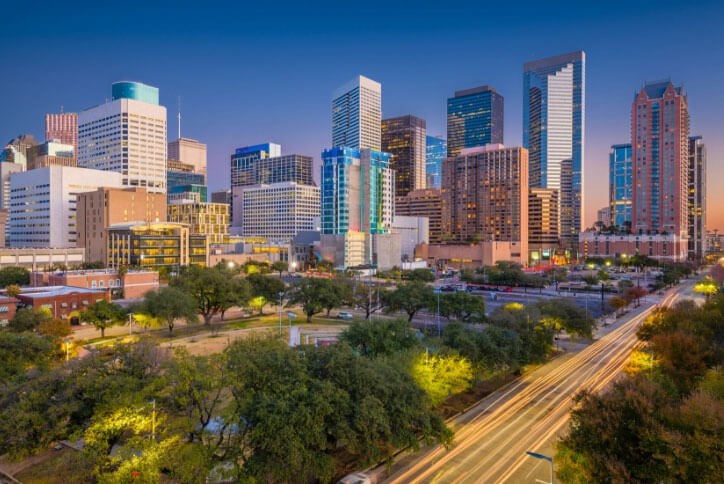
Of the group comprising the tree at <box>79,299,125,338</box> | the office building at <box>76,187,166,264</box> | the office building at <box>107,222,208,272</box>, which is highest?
the office building at <box>76,187,166,264</box>

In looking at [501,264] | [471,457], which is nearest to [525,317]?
[471,457]

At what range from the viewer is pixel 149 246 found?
13775 cm

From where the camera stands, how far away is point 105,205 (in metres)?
160

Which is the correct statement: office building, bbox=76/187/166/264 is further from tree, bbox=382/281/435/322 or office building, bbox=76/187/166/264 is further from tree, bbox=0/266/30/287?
tree, bbox=382/281/435/322

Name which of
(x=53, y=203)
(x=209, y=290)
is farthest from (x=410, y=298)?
(x=53, y=203)

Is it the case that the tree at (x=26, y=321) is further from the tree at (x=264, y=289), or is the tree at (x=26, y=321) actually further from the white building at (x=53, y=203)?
the white building at (x=53, y=203)

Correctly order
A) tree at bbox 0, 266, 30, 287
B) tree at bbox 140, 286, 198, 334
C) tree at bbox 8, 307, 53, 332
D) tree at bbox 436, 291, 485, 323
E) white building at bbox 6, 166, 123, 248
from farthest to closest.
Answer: white building at bbox 6, 166, 123, 248, tree at bbox 0, 266, 30, 287, tree at bbox 436, 291, 485, 323, tree at bbox 140, 286, 198, 334, tree at bbox 8, 307, 53, 332

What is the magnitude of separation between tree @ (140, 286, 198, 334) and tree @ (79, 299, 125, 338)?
3905 mm

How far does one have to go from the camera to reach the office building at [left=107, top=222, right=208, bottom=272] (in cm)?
13575

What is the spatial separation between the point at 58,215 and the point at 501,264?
17278cm

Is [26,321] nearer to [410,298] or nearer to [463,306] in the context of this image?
[410,298]

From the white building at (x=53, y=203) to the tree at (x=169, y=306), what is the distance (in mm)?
148551

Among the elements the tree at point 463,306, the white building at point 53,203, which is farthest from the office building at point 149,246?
the tree at point 463,306

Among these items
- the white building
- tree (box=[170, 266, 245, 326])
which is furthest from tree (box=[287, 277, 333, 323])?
the white building
